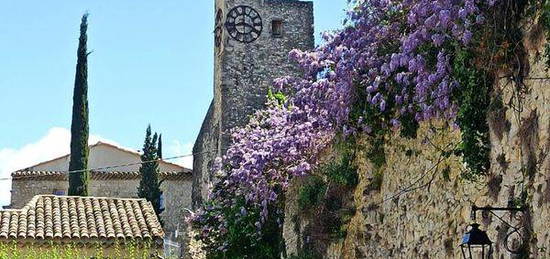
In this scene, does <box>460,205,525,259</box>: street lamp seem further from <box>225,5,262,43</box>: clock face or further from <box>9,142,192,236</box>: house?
<box>9,142,192,236</box>: house

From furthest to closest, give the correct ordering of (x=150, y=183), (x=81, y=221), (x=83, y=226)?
(x=150, y=183), (x=81, y=221), (x=83, y=226)

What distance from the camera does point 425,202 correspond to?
331 inches

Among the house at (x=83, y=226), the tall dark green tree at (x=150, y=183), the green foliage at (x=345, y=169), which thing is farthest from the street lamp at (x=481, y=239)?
the tall dark green tree at (x=150, y=183)

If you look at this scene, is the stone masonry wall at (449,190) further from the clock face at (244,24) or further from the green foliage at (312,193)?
the clock face at (244,24)

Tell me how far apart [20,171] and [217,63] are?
1573cm

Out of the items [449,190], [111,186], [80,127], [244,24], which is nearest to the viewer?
[449,190]

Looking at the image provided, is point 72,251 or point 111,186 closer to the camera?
point 72,251

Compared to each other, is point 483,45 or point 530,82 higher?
point 483,45

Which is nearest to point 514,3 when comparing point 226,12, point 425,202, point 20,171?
point 425,202

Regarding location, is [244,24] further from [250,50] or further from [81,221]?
[81,221]

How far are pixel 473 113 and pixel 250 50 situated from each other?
2102cm

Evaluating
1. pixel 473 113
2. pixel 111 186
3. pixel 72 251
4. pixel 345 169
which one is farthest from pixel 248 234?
pixel 111 186

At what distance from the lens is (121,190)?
3984cm

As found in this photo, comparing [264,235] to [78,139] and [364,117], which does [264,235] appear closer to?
[364,117]
